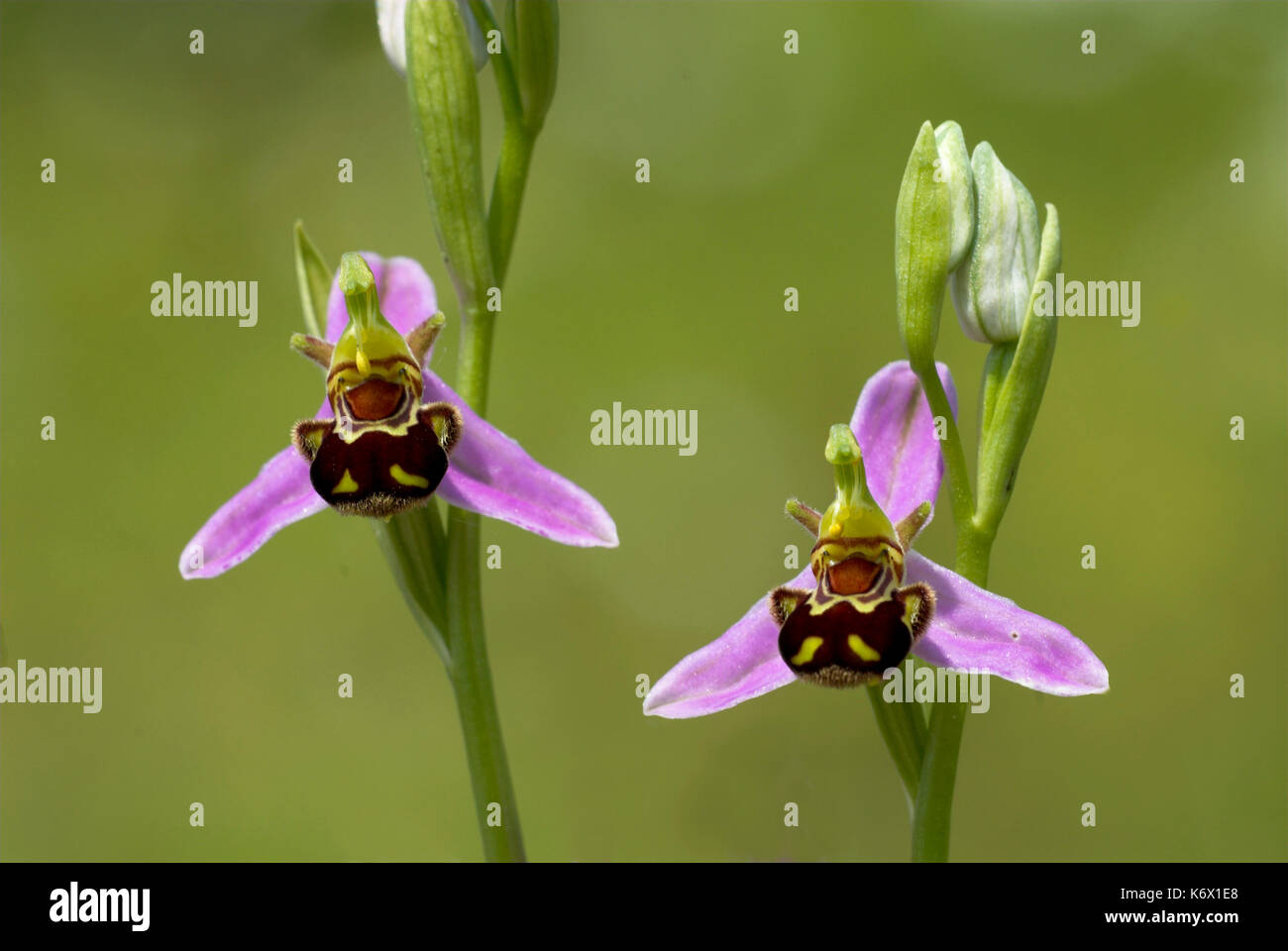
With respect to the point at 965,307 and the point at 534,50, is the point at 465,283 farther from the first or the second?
the point at 965,307

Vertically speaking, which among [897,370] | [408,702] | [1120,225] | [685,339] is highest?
[1120,225]

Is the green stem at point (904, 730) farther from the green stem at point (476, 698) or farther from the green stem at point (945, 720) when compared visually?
the green stem at point (476, 698)

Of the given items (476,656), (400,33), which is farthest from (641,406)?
(476,656)

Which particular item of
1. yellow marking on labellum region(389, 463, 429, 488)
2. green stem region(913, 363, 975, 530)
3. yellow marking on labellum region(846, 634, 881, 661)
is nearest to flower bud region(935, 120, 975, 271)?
green stem region(913, 363, 975, 530)

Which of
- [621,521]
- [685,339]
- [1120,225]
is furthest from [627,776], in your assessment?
[1120,225]

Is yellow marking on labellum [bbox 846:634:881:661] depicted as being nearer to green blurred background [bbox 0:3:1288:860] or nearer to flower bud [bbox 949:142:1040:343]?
flower bud [bbox 949:142:1040:343]
